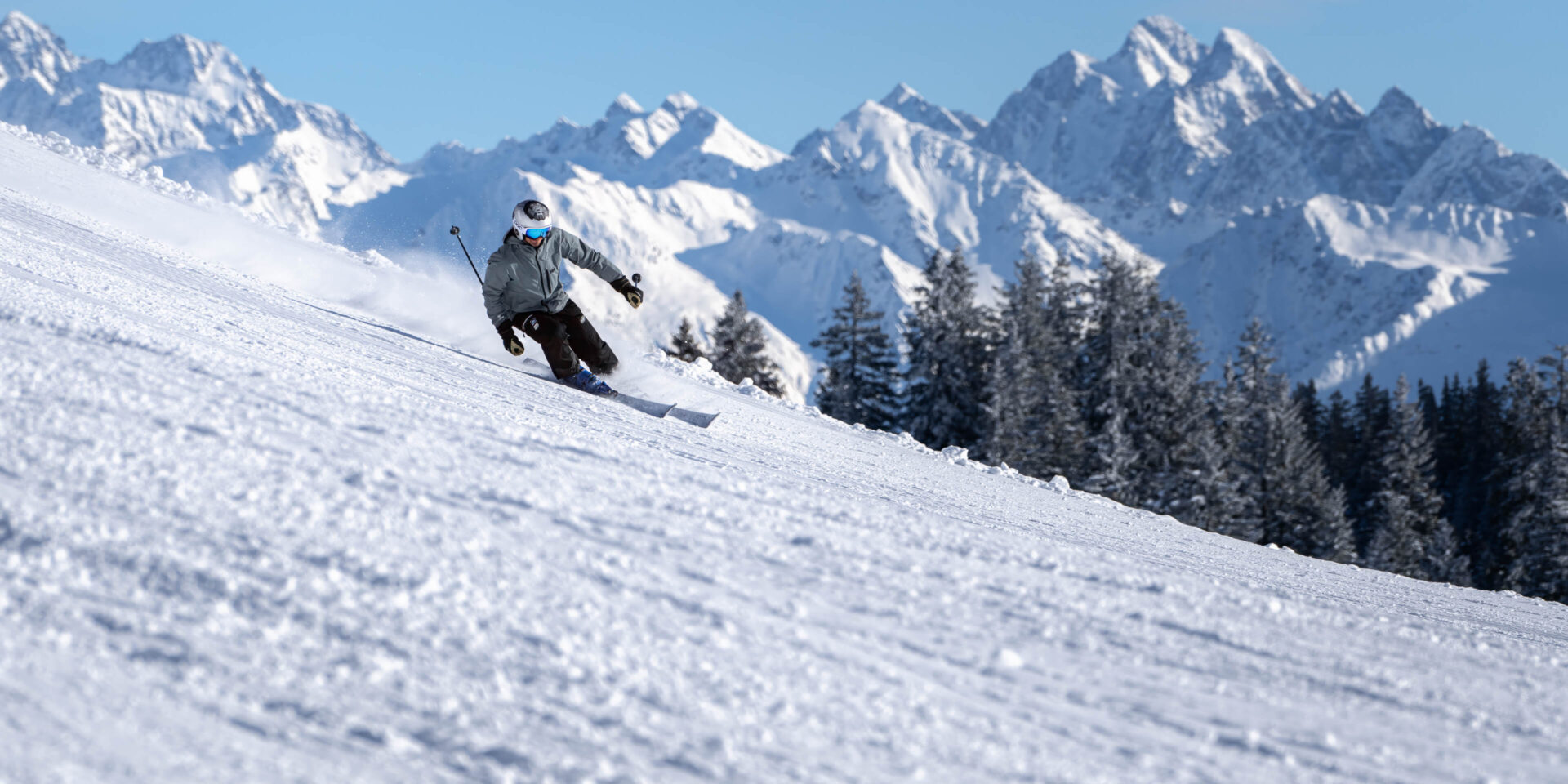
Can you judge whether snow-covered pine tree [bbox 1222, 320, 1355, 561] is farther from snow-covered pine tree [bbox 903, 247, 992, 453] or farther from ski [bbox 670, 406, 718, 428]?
ski [bbox 670, 406, 718, 428]

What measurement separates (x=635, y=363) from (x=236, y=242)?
252 inches

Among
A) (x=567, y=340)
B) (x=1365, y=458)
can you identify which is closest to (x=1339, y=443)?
(x=1365, y=458)

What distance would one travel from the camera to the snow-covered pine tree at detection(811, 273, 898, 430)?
143 feet

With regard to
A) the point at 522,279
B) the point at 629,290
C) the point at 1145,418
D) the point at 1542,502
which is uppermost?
the point at 1542,502

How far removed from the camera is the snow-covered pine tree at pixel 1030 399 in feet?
119

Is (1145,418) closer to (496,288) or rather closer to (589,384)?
(589,384)

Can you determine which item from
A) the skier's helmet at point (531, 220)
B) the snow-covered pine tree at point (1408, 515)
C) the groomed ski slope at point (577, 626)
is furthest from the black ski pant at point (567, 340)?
the snow-covered pine tree at point (1408, 515)

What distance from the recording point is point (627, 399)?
896 centimetres

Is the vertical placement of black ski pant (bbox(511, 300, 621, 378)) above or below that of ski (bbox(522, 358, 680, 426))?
above

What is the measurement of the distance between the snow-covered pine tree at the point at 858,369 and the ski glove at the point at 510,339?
110ft

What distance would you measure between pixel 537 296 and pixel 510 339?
448 mm

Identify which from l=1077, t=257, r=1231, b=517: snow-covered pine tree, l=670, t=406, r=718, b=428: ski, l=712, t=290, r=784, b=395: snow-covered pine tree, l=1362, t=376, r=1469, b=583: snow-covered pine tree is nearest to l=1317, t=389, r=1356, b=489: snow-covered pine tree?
l=1362, t=376, r=1469, b=583: snow-covered pine tree

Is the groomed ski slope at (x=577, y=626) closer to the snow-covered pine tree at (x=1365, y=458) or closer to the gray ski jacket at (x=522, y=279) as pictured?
the gray ski jacket at (x=522, y=279)

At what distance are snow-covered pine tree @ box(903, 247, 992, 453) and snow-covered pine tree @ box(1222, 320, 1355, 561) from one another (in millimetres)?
9513
